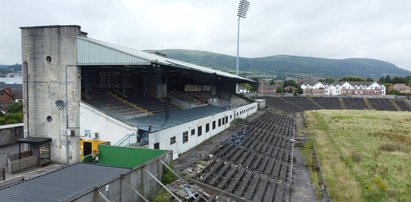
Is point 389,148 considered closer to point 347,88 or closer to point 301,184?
point 301,184

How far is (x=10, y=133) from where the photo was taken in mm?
20750

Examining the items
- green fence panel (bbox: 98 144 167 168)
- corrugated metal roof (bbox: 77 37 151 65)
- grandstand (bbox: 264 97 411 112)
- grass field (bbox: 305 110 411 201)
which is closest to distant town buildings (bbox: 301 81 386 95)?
grandstand (bbox: 264 97 411 112)

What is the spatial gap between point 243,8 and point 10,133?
145ft

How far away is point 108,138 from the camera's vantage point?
51.6ft

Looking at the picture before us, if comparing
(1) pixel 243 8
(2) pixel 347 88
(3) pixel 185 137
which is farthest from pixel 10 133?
(2) pixel 347 88

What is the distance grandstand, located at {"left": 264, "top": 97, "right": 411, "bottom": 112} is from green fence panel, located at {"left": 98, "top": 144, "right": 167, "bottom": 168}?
6454cm

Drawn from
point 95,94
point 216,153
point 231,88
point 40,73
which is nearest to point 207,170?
point 216,153

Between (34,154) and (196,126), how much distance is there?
9957 millimetres

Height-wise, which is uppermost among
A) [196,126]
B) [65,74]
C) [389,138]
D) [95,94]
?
[65,74]

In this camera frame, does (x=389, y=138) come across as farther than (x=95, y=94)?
Yes

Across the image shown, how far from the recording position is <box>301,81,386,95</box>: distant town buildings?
123m

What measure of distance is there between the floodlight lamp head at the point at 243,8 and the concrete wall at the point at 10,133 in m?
42.2

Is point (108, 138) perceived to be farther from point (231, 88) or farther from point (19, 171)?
point (231, 88)

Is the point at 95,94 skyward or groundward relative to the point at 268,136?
skyward
